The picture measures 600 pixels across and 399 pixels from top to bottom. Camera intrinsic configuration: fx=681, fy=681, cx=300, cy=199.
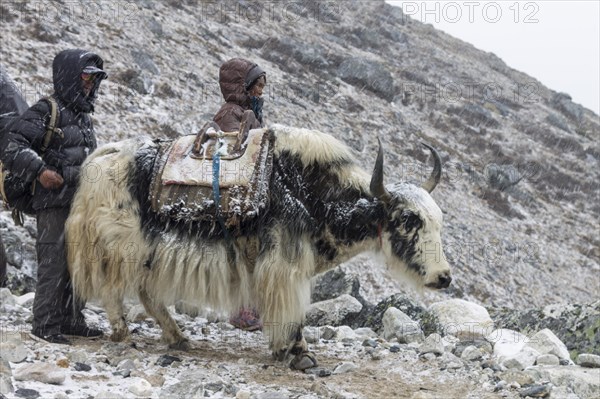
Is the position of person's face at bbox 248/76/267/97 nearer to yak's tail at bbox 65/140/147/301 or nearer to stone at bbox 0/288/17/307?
yak's tail at bbox 65/140/147/301

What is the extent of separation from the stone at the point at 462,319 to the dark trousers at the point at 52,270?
261 centimetres

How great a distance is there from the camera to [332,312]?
17.7 ft

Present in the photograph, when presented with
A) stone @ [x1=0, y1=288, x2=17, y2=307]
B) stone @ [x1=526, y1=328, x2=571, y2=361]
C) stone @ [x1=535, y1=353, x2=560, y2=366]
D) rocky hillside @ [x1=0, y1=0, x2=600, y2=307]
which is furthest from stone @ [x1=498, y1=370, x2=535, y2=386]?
rocky hillside @ [x1=0, y1=0, x2=600, y2=307]

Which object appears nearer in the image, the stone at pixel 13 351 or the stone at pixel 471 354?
the stone at pixel 13 351

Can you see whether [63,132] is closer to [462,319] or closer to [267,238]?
[267,238]

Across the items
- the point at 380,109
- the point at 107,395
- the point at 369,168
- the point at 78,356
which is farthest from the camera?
the point at 380,109

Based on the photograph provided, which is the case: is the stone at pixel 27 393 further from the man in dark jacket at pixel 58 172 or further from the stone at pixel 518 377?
the stone at pixel 518 377

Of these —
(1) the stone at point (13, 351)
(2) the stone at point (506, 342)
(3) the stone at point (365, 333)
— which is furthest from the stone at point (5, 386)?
(2) the stone at point (506, 342)

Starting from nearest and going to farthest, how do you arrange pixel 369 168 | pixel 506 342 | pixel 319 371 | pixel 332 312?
pixel 319 371 → pixel 506 342 → pixel 332 312 → pixel 369 168

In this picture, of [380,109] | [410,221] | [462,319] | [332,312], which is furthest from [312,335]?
[380,109]

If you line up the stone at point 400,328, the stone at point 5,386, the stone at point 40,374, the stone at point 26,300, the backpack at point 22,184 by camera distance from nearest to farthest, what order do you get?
the stone at point 5,386
the stone at point 40,374
the backpack at point 22,184
the stone at point 400,328
the stone at point 26,300

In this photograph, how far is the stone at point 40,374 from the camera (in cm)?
282

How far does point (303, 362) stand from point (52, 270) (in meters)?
1.64

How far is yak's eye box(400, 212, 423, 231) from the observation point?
404 cm
